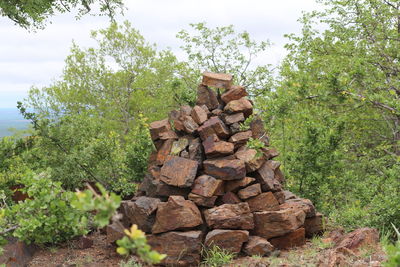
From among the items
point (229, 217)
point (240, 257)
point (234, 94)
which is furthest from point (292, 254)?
point (234, 94)

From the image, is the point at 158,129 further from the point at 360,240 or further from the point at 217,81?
the point at 360,240

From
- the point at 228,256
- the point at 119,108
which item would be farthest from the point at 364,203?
the point at 119,108

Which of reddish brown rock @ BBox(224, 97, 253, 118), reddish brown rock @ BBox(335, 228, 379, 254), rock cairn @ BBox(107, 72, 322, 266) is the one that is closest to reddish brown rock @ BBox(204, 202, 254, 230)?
rock cairn @ BBox(107, 72, 322, 266)

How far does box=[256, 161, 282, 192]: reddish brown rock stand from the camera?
8.75 meters

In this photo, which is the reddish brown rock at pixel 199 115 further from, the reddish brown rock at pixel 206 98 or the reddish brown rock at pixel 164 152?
the reddish brown rock at pixel 164 152

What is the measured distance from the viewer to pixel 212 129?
8805 mm

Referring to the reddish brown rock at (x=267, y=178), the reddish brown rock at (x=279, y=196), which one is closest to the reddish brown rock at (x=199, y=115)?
the reddish brown rock at (x=267, y=178)

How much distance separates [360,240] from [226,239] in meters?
2.41

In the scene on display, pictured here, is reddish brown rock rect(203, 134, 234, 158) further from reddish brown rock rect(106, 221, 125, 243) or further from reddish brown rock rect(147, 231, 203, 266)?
reddish brown rock rect(106, 221, 125, 243)

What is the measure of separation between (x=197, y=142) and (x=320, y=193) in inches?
177

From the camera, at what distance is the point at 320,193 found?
11.5m

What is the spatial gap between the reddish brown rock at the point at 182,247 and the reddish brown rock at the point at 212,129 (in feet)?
6.87

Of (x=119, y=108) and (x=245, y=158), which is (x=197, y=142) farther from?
(x=119, y=108)

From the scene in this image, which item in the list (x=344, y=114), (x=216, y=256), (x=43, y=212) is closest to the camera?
(x=43, y=212)
